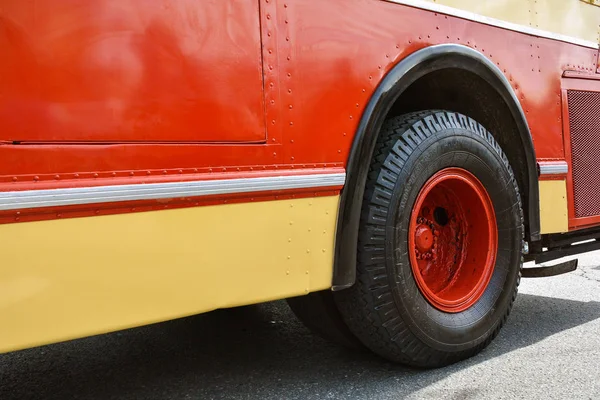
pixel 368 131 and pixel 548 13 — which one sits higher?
pixel 548 13

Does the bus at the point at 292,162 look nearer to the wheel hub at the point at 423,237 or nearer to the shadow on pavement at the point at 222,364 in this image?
the wheel hub at the point at 423,237

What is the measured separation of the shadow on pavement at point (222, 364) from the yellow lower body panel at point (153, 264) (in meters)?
0.58

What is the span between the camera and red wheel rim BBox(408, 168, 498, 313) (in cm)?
296

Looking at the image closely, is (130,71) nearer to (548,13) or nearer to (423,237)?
(423,237)

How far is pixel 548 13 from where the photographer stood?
3.36 m

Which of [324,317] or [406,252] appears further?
[324,317]

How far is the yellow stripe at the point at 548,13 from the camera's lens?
2988 millimetres

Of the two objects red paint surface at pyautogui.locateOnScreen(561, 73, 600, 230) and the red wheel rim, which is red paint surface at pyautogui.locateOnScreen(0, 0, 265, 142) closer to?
the red wheel rim

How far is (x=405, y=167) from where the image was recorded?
8.63 feet

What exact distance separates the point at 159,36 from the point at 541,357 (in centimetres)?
227

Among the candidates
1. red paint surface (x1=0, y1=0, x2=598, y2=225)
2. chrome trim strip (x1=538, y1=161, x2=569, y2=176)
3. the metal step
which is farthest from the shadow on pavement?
red paint surface (x1=0, y1=0, x2=598, y2=225)

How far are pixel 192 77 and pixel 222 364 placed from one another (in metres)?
1.49

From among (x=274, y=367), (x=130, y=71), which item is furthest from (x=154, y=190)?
(x=274, y=367)

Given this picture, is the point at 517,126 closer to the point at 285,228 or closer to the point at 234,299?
the point at 285,228
